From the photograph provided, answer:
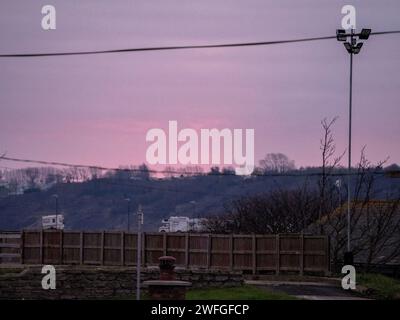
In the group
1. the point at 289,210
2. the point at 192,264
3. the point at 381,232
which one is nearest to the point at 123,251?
the point at 192,264

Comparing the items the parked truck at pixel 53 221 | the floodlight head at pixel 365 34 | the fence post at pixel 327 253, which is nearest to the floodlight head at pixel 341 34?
the floodlight head at pixel 365 34

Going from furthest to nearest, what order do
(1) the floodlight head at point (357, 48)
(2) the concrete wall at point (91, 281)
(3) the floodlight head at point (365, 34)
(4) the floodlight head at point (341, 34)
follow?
(1) the floodlight head at point (357, 48) < (4) the floodlight head at point (341, 34) < (3) the floodlight head at point (365, 34) < (2) the concrete wall at point (91, 281)

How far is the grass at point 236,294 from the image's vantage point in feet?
86.5

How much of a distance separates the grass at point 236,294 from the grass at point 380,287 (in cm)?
374

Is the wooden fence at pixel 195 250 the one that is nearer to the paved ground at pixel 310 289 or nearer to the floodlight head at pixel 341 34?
the paved ground at pixel 310 289

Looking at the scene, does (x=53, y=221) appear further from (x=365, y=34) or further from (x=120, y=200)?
(x=365, y=34)

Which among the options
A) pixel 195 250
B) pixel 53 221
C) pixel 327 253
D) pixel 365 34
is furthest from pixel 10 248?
pixel 53 221

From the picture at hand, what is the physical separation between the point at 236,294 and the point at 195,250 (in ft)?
35.4

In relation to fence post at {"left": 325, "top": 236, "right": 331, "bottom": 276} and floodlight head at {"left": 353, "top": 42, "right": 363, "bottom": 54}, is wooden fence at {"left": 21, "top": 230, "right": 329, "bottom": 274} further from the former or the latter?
floodlight head at {"left": 353, "top": 42, "right": 363, "bottom": 54}

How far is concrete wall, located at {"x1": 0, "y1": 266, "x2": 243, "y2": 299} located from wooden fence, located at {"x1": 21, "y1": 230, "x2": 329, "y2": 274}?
21.4 ft

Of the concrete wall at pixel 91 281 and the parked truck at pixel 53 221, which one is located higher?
the parked truck at pixel 53 221

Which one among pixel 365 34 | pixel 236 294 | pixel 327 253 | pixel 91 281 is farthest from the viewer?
pixel 327 253

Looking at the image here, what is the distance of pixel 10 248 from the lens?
1658 inches
